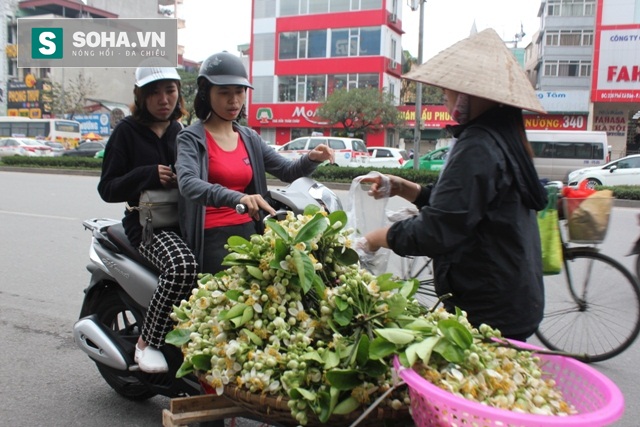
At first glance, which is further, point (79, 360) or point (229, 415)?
point (79, 360)

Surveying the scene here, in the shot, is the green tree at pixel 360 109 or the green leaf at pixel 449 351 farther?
the green tree at pixel 360 109

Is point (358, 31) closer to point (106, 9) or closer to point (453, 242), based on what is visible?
point (106, 9)

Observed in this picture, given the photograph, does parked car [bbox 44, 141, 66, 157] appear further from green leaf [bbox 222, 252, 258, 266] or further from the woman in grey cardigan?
green leaf [bbox 222, 252, 258, 266]

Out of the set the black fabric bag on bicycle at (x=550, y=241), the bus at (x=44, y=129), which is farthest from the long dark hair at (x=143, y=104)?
the bus at (x=44, y=129)

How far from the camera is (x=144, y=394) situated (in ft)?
11.1

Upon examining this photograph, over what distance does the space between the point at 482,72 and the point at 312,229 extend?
790mm

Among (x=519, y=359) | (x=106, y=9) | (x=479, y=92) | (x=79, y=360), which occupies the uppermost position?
(x=106, y=9)

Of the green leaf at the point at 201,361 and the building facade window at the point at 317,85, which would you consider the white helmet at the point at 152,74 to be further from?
the building facade window at the point at 317,85

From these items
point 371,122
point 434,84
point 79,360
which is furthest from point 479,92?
point 371,122

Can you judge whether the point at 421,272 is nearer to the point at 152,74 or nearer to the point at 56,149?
the point at 152,74

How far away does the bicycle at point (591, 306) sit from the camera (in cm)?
418

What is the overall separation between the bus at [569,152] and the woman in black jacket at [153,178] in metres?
22.7

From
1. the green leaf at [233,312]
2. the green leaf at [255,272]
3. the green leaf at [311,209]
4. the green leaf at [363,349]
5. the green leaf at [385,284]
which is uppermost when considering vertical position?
the green leaf at [311,209]

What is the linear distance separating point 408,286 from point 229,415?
709mm
